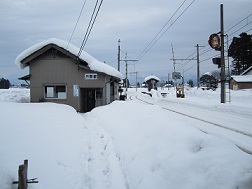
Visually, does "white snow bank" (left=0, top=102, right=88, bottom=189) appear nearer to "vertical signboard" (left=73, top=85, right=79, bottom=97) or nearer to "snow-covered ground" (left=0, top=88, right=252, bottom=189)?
"snow-covered ground" (left=0, top=88, right=252, bottom=189)

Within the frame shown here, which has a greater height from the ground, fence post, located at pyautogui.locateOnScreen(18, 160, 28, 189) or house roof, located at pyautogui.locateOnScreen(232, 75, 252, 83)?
house roof, located at pyautogui.locateOnScreen(232, 75, 252, 83)

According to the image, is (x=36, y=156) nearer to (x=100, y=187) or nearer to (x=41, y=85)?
(x=100, y=187)

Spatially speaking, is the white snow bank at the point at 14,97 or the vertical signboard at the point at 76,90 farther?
the white snow bank at the point at 14,97

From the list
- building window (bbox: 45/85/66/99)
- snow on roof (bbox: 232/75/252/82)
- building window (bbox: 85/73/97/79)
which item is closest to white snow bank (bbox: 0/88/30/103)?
building window (bbox: 45/85/66/99)

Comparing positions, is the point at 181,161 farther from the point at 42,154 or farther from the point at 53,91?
the point at 53,91

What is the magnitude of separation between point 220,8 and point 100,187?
18884 mm

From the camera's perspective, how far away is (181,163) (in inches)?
181

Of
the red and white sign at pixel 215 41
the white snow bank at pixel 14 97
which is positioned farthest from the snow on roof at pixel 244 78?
the white snow bank at pixel 14 97

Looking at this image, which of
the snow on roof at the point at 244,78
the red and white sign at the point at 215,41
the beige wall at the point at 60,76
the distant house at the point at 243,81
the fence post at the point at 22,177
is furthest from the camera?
the distant house at the point at 243,81

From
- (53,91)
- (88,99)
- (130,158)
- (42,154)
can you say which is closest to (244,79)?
(88,99)

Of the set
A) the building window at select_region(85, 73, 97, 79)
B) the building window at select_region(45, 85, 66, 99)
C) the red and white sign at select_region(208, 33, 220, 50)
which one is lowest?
the building window at select_region(45, 85, 66, 99)

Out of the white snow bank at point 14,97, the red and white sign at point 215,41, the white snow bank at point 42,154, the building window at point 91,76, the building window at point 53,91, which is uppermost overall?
the red and white sign at point 215,41

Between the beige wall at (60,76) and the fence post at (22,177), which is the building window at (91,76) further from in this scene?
the fence post at (22,177)

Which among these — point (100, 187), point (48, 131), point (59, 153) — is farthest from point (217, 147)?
point (48, 131)
